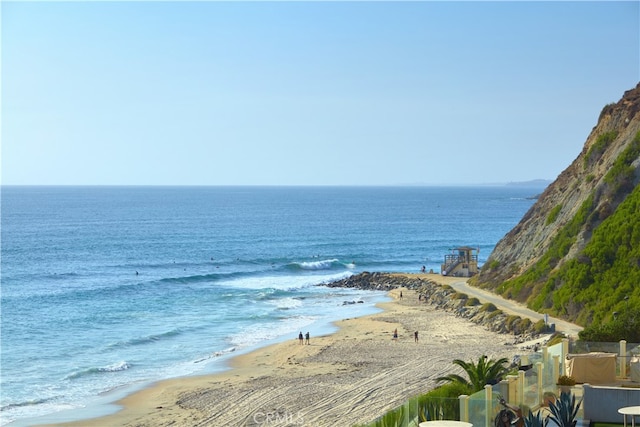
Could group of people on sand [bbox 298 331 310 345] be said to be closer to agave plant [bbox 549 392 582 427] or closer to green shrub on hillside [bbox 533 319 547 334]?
green shrub on hillside [bbox 533 319 547 334]

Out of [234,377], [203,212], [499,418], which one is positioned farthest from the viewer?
[203,212]

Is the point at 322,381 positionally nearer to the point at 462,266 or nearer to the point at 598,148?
the point at 598,148

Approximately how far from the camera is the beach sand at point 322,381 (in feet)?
94.5

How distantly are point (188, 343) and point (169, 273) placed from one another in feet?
122

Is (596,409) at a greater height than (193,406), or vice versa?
(596,409)

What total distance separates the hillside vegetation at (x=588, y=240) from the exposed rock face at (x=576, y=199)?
0.18 ft

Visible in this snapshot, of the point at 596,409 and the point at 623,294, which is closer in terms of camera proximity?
the point at 596,409

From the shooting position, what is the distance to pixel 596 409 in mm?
16156

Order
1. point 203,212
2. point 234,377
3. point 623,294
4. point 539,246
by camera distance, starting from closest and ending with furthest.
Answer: point 234,377 → point 623,294 → point 539,246 → point 203,212

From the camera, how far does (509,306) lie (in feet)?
155

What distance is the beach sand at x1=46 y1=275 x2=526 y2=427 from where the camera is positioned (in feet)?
94.5

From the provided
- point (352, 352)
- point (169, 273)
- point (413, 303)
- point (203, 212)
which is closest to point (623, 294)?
point (352, 352)

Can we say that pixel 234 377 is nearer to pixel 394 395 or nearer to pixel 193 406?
pixel 193 406

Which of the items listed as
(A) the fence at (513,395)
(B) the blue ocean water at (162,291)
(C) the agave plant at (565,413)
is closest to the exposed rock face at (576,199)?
(B) the blue ocean water at (162,291)
